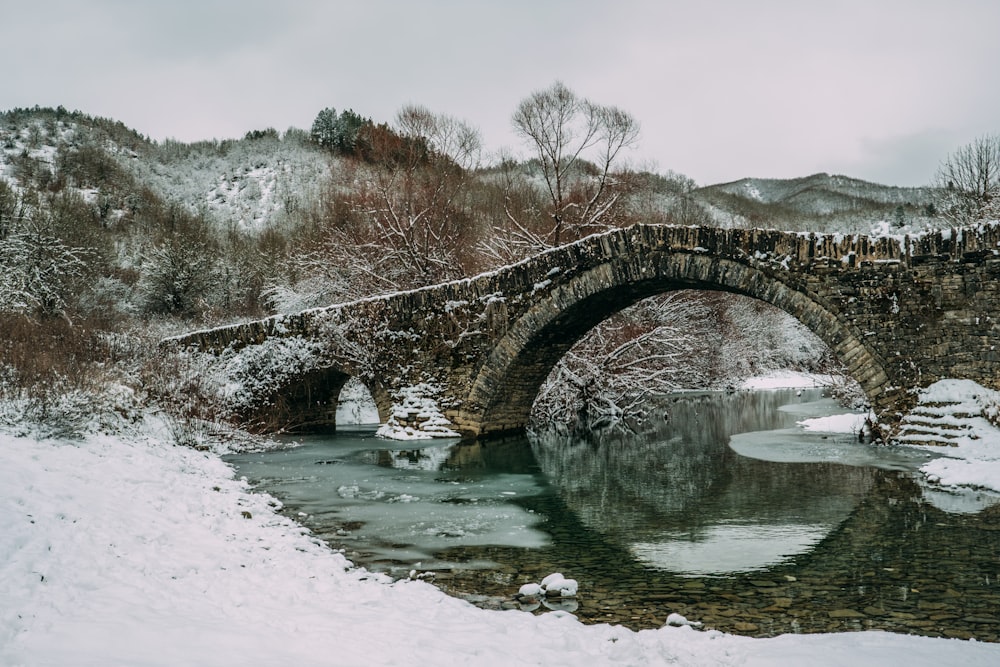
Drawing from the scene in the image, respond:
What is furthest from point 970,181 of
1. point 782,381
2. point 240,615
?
point 240,615

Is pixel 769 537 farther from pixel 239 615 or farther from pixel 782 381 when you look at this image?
pixel 782 381

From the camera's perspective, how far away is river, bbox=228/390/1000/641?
5.04 m

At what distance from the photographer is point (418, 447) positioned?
14.5 meters

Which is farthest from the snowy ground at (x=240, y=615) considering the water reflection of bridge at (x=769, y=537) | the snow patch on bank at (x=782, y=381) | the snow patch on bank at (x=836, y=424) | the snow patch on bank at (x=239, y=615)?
the snow patch on bank at (x=782, y=381)

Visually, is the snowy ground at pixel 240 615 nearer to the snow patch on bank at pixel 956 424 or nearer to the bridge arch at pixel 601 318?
the snow patch on bank at pixel 956 424

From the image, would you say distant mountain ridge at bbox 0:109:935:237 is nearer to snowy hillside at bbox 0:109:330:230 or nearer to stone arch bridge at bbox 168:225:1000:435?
snowy hillside at bbox 0:109:330:230

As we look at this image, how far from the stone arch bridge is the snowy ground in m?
7.96

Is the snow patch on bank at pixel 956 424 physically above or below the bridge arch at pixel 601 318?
below

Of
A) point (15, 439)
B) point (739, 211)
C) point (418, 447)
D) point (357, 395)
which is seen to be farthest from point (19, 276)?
point (739, 211)

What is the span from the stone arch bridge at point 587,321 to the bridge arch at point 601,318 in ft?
0.09

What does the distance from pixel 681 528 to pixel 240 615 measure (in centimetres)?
473

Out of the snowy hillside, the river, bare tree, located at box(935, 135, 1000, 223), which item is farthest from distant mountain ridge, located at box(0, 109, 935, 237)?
the river

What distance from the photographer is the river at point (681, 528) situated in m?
5.04

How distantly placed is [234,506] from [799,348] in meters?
40.9
